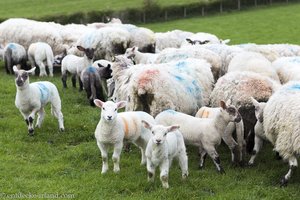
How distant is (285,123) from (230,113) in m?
0.92

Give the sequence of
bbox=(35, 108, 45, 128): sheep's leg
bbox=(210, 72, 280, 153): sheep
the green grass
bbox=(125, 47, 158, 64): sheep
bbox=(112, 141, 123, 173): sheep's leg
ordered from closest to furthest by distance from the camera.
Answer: bbox=(112, 141, 123, 173): sheep's leg < bbox=(210, 72, 280, 153): sheep < bbox=(35, 108, 45, 128): sheep's leg < bbox=(125, 47, 158, 64): sheep < the green grass

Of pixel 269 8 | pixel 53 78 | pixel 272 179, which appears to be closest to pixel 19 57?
pixel 53 78

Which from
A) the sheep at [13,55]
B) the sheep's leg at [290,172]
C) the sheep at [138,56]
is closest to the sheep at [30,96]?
the sheep at [138,56]

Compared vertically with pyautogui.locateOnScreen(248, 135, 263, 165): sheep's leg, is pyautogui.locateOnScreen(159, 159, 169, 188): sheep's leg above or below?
above

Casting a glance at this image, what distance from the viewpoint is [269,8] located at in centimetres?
4494

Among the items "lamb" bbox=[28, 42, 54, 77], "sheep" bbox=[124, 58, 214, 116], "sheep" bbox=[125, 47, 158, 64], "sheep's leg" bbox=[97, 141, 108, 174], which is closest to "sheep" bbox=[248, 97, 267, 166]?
"sheep" bbox=[124, 58, 214, 116]

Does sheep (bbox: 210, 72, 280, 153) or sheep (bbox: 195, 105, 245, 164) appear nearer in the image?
sheep (bbox: 195, 105, 245, 164)

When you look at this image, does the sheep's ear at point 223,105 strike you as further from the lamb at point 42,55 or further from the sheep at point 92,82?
the lamb at point 42,55

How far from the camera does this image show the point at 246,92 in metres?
9.28

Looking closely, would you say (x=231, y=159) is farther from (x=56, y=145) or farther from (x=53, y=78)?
(x=53, y=78)

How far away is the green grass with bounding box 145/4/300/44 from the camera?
33.6 meters

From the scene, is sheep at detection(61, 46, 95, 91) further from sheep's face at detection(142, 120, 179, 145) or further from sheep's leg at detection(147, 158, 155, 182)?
sheep's face at detection(142, 120, 179, 145)

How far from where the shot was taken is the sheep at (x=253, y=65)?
10.9 metres

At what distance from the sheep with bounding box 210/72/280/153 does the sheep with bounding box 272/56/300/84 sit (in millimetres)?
Result: 1810
